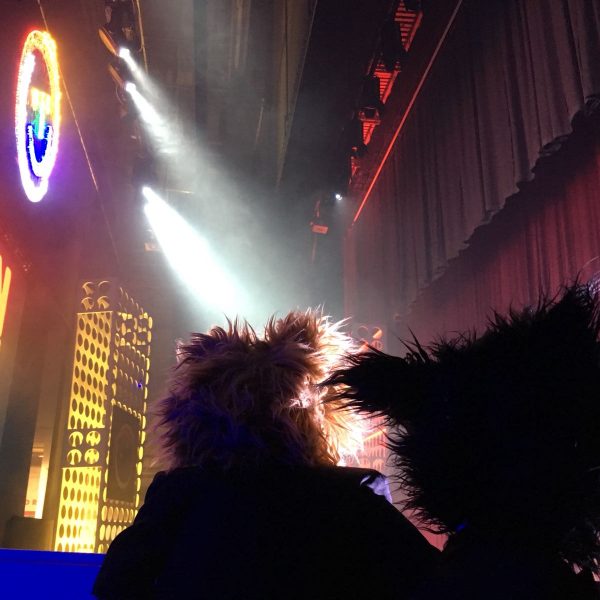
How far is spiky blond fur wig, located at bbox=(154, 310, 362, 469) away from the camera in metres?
1.08

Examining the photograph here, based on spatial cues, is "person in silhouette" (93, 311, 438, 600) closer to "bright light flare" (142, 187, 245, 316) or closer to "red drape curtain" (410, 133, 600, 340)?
"red drape curtain" (410, 133, 600, 340)

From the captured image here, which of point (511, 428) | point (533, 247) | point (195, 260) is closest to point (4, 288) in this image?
point (533, 247)

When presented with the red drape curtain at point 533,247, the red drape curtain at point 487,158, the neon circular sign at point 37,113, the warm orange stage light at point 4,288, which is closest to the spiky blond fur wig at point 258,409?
the red drape curtain at point 533,247

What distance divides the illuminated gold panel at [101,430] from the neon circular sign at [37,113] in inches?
33.2

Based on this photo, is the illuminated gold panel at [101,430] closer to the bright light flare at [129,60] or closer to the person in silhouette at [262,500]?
the bright light flare at [129,60]

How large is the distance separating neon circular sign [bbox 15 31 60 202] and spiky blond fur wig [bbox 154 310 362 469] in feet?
6.75

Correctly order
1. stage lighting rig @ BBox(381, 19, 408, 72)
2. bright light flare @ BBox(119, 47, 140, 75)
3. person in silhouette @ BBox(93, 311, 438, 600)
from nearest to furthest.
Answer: person in silhouette @ BBox(93, 311, 438, 600) < stage lighting rig @ BBox(381, 19, 408, 72) < bright light flare @ BBox(119, 47, 140, 75)

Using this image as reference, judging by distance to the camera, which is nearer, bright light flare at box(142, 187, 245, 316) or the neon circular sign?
the neon circular sign

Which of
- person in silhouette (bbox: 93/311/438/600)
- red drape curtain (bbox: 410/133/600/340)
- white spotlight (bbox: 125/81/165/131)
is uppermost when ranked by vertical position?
white spotlight (bbox: 125/81/165/131)

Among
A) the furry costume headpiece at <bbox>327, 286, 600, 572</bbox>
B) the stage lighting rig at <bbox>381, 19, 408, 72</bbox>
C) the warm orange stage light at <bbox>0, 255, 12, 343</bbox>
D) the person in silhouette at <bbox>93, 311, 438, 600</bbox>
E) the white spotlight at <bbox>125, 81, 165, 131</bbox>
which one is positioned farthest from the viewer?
the white spotlight at <bbox>125, 81, 165, 131</bbox>

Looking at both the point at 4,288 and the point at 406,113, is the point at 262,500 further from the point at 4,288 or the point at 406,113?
the point at 406,113

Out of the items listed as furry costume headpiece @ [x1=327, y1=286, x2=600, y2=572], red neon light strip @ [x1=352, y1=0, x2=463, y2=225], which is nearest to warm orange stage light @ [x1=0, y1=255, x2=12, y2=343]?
furry costume headpiece @ [x1=327, y1=286, x2=600, y2=572]

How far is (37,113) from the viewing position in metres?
3.11

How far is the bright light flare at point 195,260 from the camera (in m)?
6.95
